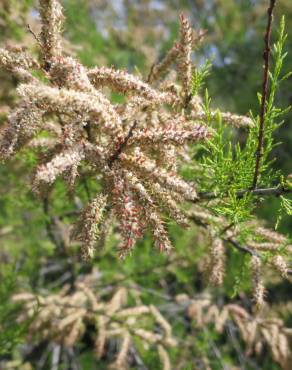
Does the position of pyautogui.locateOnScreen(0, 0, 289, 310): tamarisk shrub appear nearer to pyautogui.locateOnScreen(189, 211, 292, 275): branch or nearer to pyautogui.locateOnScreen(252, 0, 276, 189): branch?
pyautogui.locateOnScreen(252, 0, 276, 189): branch

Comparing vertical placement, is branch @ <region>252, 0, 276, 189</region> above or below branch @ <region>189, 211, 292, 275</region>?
above

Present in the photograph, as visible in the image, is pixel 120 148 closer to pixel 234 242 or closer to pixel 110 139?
pixel 110 139

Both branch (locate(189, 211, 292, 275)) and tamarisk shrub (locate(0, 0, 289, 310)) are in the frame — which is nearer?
tamarisk shrub (locate(0, 0, 289, 310))

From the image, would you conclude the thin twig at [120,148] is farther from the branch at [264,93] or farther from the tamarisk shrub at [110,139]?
the branch at [264,93]

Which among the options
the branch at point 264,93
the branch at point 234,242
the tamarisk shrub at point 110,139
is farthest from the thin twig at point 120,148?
the branch at point 234,242

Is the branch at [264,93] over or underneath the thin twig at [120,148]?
over

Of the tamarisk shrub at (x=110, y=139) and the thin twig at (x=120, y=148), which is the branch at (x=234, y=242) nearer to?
the tamarisk shrub at (x=110, y=139)

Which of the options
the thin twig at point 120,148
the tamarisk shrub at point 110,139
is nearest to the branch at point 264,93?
the tamarisk shrub at point 110,139

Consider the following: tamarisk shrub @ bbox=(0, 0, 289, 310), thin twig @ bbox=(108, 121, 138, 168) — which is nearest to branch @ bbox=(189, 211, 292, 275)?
tamarisk shrub @ bbox=(0, 0, 289, 310)

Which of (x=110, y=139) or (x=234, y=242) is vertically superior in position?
(x=110, y=139)

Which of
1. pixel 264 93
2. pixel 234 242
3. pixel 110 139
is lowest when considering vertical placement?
pixel 234 242

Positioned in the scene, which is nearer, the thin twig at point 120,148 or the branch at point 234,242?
the thin twig at point 120,148

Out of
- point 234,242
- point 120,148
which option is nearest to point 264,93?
point 120,148

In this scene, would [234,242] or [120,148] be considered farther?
[234,242]
